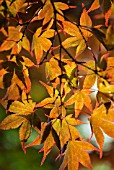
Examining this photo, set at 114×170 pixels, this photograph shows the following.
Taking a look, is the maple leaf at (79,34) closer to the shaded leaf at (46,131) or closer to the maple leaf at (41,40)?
the maple leaf at (41,40)

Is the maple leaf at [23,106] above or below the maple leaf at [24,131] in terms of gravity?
above

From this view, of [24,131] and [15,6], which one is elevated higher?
[15,6]

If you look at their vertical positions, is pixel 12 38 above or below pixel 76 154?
above

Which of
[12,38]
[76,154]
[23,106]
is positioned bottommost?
[76,154]

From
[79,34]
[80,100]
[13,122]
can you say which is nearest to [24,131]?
[13,122]

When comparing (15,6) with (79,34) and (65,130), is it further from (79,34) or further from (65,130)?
(65,130)

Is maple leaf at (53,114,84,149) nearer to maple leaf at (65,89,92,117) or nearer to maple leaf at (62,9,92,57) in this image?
maple leaf at (65,89,92,117)

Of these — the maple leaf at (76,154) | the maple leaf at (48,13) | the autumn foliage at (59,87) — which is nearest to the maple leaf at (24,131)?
the autumn foliage at (59,87)

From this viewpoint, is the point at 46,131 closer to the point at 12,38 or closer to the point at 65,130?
the point at 65,130

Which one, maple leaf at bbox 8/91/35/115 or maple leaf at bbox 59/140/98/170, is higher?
maple leaf at bbox 8/91/35/115

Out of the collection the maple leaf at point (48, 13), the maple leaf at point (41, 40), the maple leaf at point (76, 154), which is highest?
the maple leaf at point (48, 13)

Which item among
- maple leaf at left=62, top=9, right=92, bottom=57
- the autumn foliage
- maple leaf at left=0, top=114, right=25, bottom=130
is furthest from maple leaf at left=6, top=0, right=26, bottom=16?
maple leaf at left=0, top=114, right=25, bottom=130

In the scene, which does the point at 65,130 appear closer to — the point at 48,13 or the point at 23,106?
the point at 23,106

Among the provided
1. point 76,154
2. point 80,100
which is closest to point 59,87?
point 80,100
